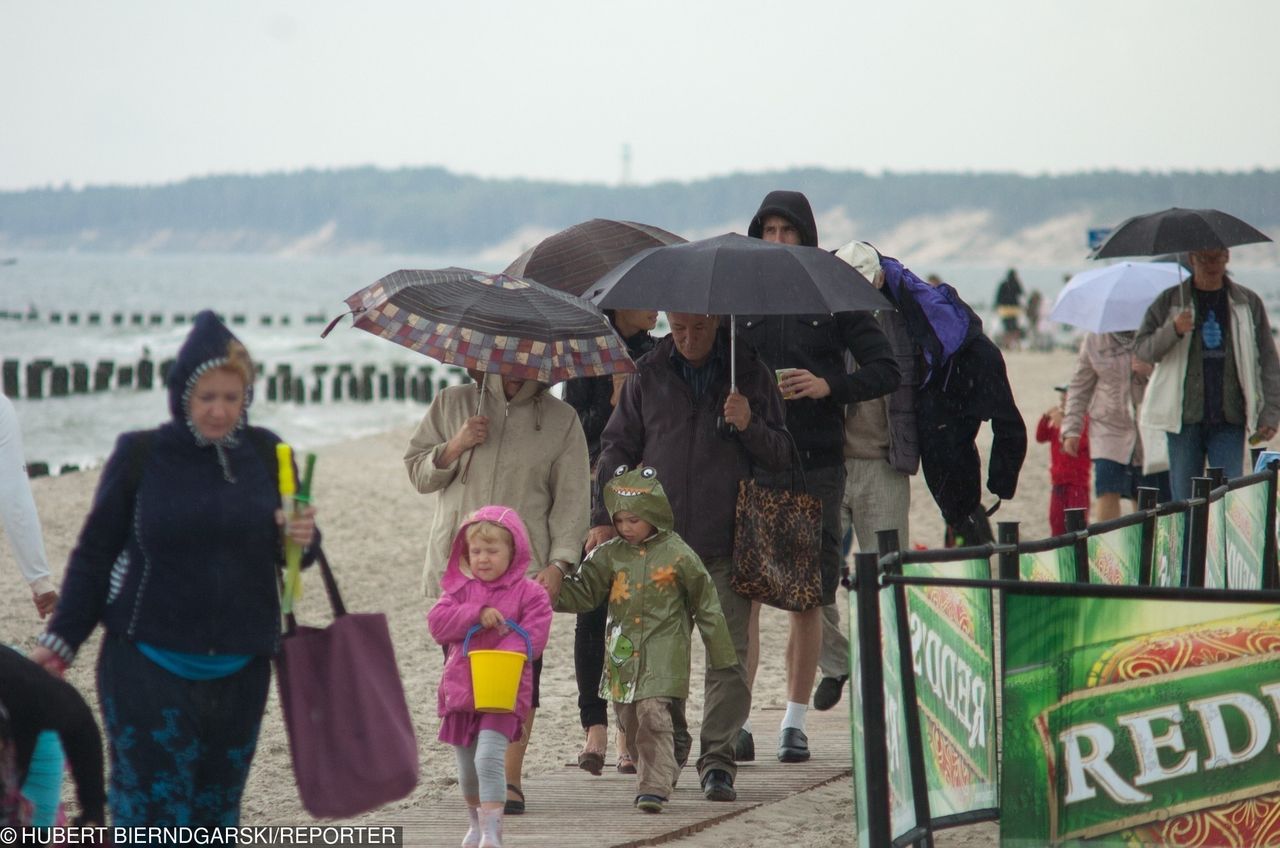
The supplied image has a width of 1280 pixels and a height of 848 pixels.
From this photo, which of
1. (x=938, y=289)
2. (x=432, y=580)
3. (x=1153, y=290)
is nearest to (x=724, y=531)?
(x=432, y=580)

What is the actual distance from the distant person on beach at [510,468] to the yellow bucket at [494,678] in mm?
495

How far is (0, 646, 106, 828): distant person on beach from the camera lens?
12.4 ft

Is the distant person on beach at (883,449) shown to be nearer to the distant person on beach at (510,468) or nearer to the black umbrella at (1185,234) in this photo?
the distant person on beach at (510,468)

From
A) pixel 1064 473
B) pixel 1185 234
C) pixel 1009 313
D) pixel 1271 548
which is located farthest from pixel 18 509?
pixel 1009 313

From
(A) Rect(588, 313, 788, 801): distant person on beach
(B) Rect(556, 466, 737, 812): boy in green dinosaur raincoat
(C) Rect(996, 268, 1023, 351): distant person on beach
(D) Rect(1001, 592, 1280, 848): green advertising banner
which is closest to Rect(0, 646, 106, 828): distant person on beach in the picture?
(B) Rect(556, 466, 737, 812): boy in green dinosaur raincoat

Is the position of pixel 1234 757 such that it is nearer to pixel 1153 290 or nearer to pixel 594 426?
pixel 594 426

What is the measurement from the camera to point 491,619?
4.86m

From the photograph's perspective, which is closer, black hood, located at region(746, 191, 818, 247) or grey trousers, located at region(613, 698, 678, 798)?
grey trousers, located at region(613, 698, 678, 798)

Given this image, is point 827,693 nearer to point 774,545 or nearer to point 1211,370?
point 774,545

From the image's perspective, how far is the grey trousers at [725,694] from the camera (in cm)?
550

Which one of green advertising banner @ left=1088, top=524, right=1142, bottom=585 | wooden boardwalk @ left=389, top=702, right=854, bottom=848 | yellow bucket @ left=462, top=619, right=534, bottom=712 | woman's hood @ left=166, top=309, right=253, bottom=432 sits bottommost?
wooden boardwalk @ left=389, top=702, right=854, bottom=848

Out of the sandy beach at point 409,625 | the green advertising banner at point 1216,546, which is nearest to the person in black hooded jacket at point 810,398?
the sandy beach at point 409,625

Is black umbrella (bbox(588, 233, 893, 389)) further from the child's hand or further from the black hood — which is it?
the child's hand

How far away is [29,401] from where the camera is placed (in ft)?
120
